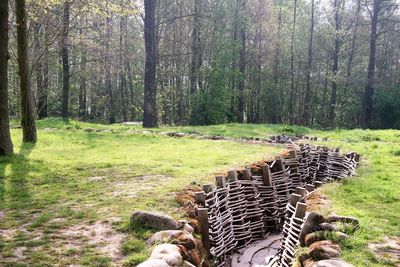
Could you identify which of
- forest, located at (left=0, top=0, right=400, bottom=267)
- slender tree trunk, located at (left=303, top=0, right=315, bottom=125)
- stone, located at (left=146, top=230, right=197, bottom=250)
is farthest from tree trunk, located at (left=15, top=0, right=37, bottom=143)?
slender tree trunk, located at (left=303, top=0, right=315, bottom=125)

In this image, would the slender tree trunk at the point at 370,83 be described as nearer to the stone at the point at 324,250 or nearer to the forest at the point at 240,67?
the forest at the point at 240,67

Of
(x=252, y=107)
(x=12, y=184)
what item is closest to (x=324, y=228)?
(x=12, y=184)

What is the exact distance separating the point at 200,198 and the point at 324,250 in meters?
2.03

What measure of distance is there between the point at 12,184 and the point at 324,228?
15.6 ft

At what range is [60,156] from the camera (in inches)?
352

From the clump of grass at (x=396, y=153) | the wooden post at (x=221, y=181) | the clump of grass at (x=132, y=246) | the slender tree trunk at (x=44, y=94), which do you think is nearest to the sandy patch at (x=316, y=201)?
the wooden post at (x=221, y=181)

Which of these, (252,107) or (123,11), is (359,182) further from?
(252,107)

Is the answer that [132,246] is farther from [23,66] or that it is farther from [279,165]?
[23,66]

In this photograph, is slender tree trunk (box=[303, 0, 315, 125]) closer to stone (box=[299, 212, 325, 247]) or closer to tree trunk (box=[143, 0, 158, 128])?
tree trunk (box=[143, 0, 158, 128])

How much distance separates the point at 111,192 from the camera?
6.07 m

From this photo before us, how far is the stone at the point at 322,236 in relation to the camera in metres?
4.32

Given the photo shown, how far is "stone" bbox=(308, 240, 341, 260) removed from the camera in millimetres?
3953

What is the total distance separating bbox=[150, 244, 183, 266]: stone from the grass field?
0.18 m

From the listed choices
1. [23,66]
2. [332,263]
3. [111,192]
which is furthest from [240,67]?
[332,263]
